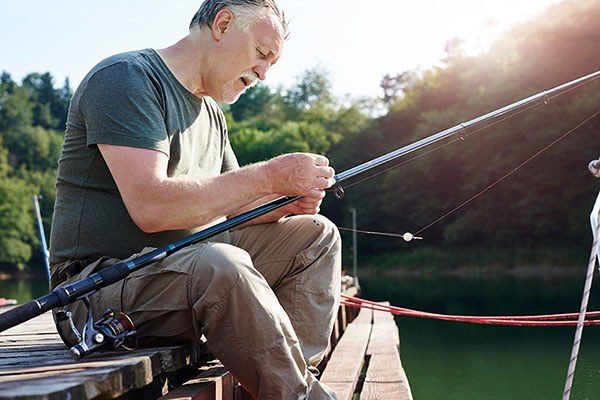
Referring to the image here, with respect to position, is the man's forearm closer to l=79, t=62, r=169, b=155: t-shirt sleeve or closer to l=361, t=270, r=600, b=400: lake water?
l=79, t=62, r=169, b=155: t-shirt sleeve

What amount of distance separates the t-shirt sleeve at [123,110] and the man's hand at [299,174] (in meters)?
0.29

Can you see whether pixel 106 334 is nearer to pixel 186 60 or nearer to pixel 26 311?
pixel 26 311

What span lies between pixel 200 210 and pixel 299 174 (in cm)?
29

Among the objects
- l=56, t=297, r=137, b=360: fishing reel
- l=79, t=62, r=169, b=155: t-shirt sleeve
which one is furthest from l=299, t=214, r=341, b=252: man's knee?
l=56, t=297, r=137, b=360: fishing reel

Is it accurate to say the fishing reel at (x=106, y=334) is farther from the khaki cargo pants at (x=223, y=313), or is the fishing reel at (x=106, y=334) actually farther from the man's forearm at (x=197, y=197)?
the man's forearm at (x=197, y=197)

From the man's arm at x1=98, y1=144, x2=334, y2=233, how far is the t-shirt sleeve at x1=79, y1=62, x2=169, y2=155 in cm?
3

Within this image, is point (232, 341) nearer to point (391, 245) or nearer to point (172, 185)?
point (172, 185)

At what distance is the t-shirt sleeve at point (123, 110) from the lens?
93.5 inches

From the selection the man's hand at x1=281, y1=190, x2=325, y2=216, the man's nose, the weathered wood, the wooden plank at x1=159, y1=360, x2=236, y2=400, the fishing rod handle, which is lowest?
the wooden plank at x1=159, y1=360, x2=236, y2=400

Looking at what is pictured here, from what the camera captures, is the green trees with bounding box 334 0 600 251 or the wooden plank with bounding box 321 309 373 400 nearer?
the wooden plank with bounding box 321 309 373 400

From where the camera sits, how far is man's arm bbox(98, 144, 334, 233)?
2.35 metres

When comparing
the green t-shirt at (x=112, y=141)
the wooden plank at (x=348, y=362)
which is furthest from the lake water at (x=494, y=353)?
the green t-shirt at (x=112, y=141)

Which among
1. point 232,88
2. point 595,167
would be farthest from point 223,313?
point 595,167

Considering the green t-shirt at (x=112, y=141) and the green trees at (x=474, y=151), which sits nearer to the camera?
the green t-shirt at (x=112, y=141)
